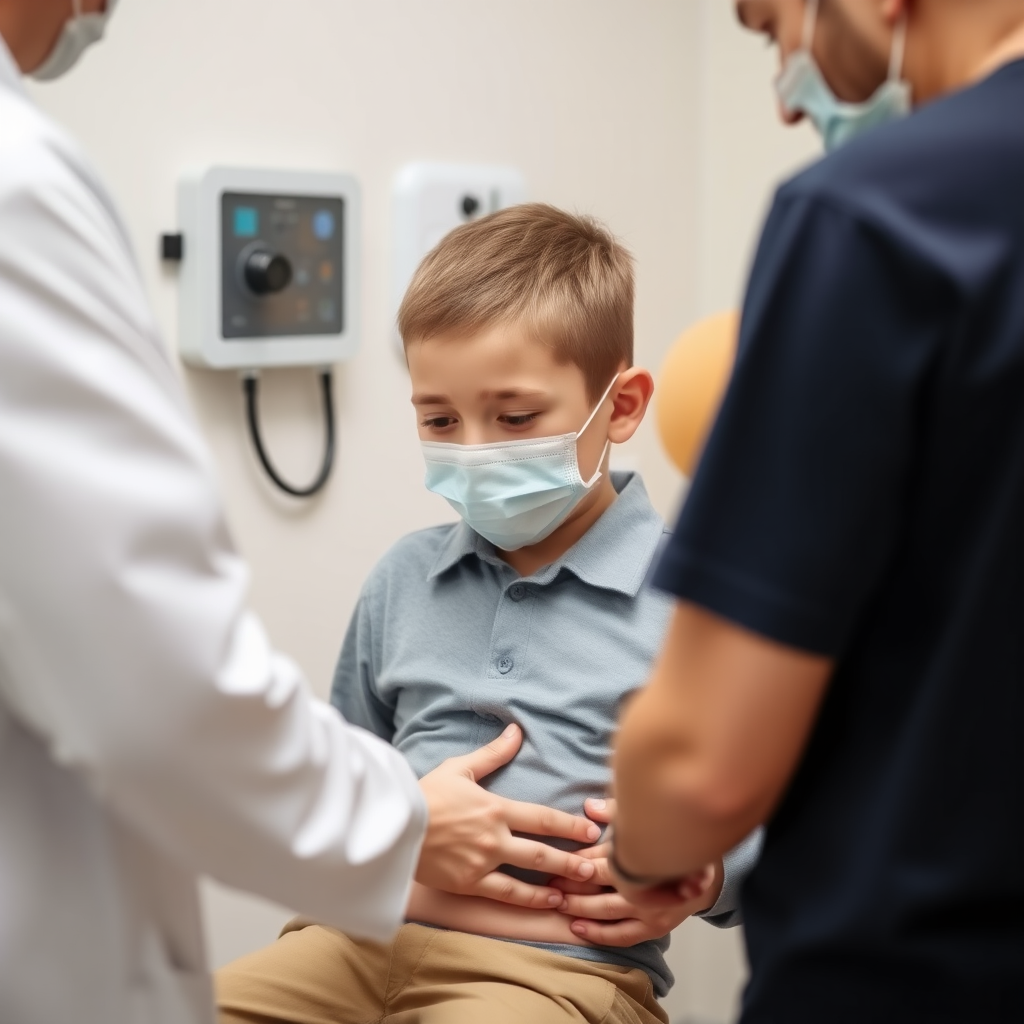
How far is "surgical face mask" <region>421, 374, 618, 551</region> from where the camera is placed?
4.03 ft

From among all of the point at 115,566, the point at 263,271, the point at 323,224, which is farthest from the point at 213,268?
the point at 115,566

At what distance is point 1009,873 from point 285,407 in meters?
1.18

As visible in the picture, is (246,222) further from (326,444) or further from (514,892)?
(514,892)

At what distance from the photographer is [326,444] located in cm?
174

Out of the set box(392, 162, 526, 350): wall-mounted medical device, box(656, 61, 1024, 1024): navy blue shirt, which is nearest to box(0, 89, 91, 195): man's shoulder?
box(656, 61, 1024, 1024): navy blue shirt

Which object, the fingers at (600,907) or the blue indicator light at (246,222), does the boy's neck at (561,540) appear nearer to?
the fingers at (600,907)

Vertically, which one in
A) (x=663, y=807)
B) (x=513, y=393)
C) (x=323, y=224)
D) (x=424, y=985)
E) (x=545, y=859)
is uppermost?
(x=323, y=224)

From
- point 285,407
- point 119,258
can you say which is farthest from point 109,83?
point 119,258

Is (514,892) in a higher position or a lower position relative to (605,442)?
lower

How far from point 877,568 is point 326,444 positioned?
1165 millimetres

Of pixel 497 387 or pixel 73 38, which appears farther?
pixel 497 387

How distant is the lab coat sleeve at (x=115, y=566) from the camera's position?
67 centimetres

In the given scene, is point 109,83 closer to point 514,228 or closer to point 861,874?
point 514,228

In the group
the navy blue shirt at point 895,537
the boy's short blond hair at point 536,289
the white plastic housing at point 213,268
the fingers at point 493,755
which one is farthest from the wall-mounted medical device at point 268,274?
the navy blue shirt at point 895,537
